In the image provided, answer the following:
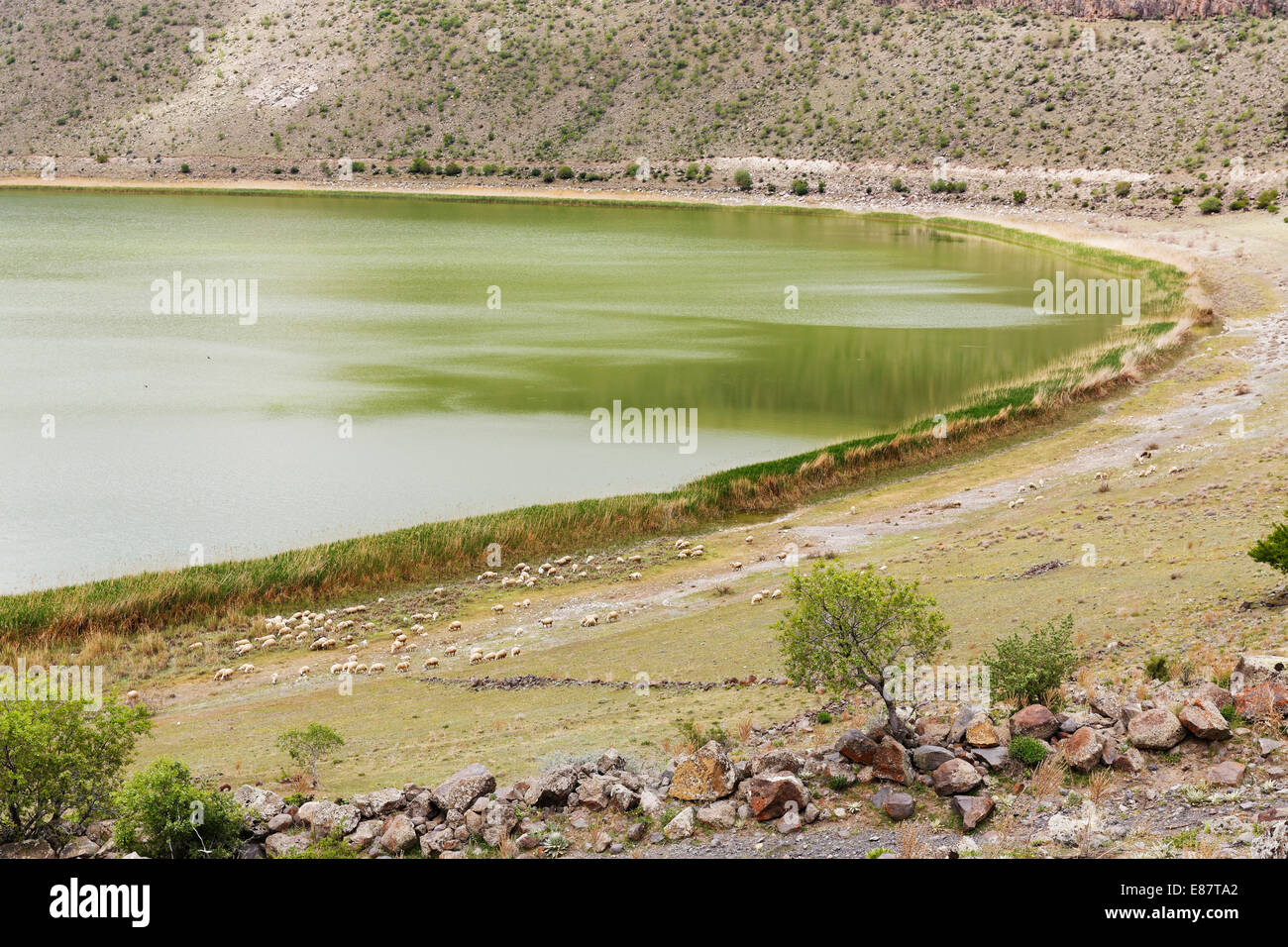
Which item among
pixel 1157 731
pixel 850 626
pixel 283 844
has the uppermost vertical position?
pixel 850 626

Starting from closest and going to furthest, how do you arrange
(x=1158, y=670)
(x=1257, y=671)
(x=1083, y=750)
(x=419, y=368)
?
(x=1083, y=750) → (x=1257, y=671) → (x=1158, y=670) → (x=419, y=368)

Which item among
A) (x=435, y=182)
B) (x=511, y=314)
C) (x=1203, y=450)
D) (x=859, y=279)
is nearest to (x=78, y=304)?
(x=511, y=314)

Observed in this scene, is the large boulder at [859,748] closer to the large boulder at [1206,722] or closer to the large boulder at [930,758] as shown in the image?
the large boulder at [930,758]

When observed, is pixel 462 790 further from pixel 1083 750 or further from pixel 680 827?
pixel 1083 750

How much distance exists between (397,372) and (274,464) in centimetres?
1011

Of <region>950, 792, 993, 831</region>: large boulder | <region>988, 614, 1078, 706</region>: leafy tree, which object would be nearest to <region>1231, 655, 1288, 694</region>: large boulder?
<region>988, 614, 1078, 706</region>: leafy tree

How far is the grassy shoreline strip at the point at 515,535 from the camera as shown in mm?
18234

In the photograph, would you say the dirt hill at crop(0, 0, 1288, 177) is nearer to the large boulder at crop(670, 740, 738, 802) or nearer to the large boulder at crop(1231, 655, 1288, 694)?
the large boulder at crop(1231, 655, 1288, 694)

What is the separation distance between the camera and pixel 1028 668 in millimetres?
11461

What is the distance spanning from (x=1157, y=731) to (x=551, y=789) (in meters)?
5.13

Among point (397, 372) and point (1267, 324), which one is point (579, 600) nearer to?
point (397, 372)

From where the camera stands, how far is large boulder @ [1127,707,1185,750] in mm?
9945

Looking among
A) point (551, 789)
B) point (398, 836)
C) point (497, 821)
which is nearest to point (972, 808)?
point (551, 789)

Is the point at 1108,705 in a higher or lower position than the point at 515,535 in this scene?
higher
